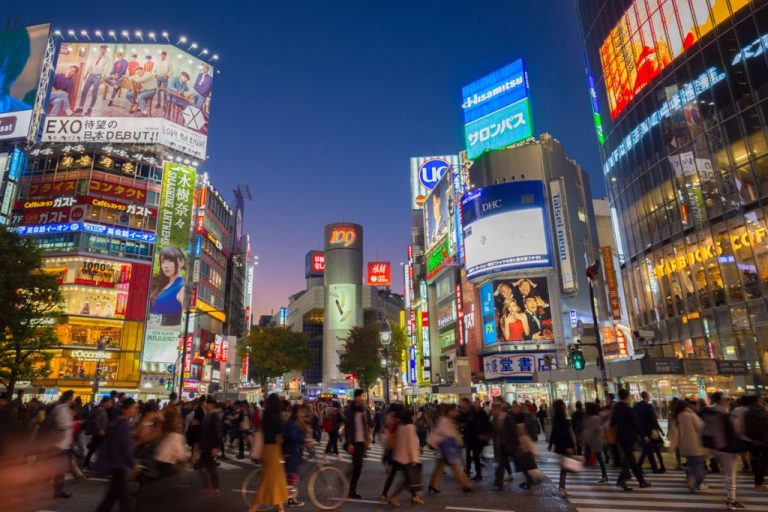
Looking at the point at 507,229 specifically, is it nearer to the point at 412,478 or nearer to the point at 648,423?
the point at 648,423

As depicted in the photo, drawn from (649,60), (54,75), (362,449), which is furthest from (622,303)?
(54,75)

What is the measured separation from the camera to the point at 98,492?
33.1ft

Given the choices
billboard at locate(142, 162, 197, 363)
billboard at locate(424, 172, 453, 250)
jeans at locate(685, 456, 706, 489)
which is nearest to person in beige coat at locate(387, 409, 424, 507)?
jeans at locate(685, 456, 706, 489)

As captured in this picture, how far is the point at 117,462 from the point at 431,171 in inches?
2689

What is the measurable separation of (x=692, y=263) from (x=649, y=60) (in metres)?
14.7

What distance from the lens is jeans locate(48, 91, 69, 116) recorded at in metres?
53.5

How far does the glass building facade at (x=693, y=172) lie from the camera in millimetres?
26359

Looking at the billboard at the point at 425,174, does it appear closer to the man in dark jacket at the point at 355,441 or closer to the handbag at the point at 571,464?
the man in dark jacket at the point at 355,441

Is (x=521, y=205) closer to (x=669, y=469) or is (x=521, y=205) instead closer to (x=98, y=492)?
(x=669, y=469)

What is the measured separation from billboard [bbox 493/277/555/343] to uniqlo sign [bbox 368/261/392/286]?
237 ft

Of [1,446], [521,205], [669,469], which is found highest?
[521,205]

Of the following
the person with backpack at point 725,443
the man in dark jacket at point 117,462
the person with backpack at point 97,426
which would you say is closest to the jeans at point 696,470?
the person with backpack at point 725,443

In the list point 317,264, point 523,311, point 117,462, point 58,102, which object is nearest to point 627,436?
point 117,462

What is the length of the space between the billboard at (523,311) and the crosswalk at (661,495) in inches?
1153
